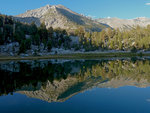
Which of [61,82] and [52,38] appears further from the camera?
[52,38]

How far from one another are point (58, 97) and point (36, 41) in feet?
415

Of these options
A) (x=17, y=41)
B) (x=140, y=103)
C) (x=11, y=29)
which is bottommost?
(x=140, y=103)

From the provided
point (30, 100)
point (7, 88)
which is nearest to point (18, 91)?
point (7, 88)

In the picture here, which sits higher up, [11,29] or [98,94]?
[11,29]

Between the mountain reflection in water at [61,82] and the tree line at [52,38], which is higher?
the tree line at [52,38]

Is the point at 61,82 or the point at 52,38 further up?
the point at 52,38

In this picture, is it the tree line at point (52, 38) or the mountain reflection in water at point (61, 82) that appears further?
the tree line at point (52, 38)

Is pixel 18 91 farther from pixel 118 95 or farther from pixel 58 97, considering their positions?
pixel 118 95

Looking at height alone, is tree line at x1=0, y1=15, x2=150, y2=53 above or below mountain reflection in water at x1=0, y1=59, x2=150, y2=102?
above

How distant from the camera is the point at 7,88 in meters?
27.3

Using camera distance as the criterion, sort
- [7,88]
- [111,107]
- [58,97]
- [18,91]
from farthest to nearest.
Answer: [7,88]
[18,91]
[58,97]
[111,107]

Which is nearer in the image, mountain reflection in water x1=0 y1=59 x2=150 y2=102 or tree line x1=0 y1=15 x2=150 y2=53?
mountain reflection in water x1=0 y1=59 x2=150 y2=102

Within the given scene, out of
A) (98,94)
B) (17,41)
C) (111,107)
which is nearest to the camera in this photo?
(111,107)

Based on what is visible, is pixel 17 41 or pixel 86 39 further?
pixel 86 39
